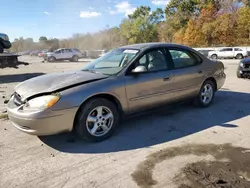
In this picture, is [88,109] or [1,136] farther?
[1,136]

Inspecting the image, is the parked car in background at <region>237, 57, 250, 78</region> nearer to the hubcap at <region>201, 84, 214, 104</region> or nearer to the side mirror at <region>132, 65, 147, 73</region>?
the hubcap at <region>201, 84, 214, 104</region>

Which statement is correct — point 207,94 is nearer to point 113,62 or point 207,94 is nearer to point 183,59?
point 183,59

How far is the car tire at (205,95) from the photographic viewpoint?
5625 mm

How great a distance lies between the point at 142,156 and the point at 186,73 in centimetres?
234

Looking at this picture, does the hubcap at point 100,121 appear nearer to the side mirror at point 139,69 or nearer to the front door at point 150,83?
the front door at point 150,83

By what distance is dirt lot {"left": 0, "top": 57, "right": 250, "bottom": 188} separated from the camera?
114 inches

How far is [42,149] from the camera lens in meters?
3.78

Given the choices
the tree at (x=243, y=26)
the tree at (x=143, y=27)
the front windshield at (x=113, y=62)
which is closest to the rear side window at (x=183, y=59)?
the front windshield at (x=113, y=62)

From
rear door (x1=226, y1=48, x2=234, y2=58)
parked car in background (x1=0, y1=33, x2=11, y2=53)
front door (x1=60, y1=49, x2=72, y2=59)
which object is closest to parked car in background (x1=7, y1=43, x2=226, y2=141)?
parked car in background (x1=0, y1=33, x2=11, y2=53)

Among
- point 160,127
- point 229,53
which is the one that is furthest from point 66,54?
point 160,127

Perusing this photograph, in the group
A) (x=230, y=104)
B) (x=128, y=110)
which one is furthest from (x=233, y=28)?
(x=128, y=110)

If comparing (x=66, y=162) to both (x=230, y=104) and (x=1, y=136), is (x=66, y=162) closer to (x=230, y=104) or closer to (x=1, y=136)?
(x=1, y=136)

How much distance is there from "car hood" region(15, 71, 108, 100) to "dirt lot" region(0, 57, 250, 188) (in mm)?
853

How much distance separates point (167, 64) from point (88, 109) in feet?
6.40
